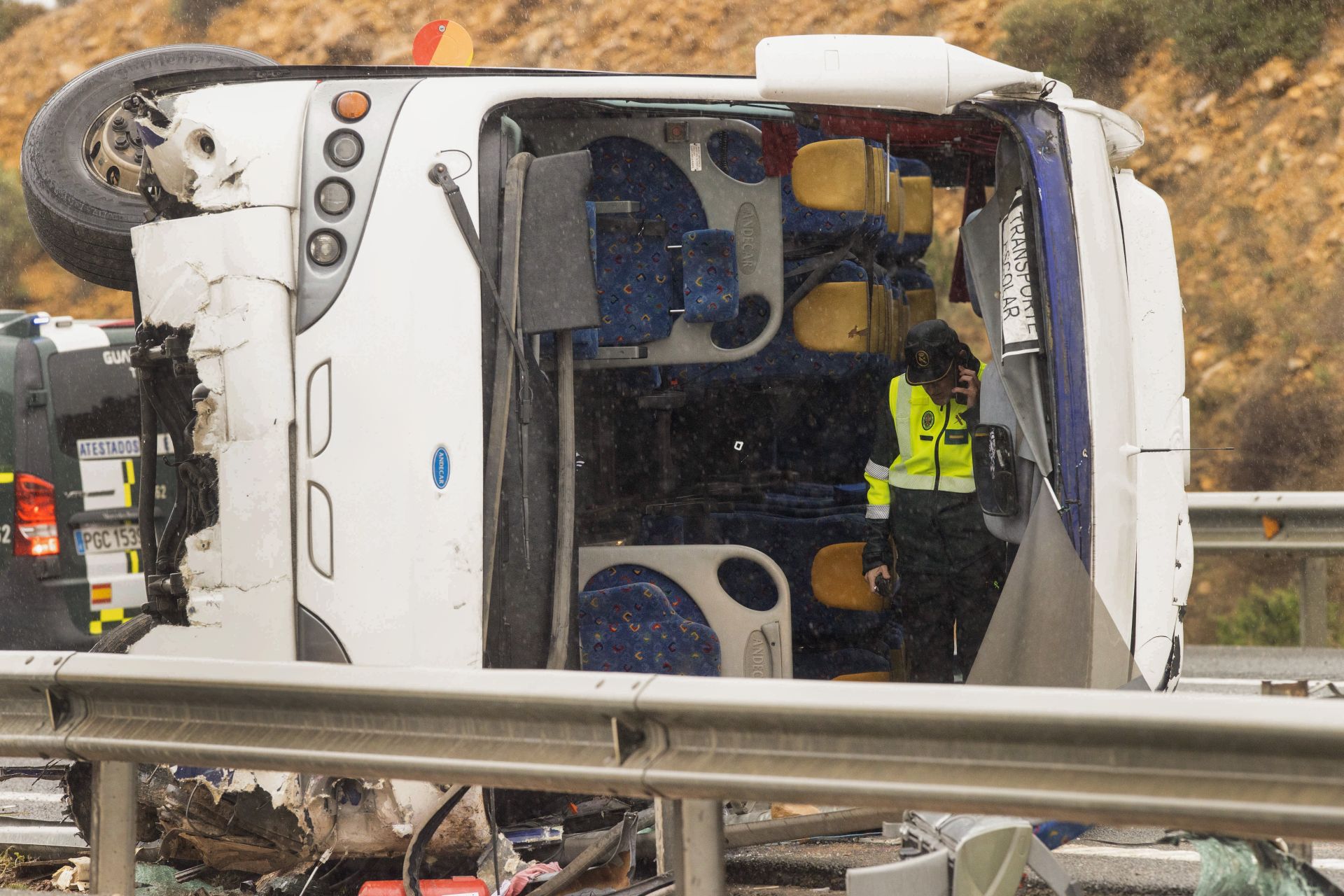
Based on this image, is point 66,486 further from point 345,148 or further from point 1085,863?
point 1085,863

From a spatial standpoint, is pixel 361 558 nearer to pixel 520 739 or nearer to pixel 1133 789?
pixel 520 739

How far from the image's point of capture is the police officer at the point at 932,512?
17.3 ft

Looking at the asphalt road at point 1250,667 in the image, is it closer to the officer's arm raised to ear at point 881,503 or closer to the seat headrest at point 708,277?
the officer's arm raised to ear at point 881,503

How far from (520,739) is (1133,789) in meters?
1.09

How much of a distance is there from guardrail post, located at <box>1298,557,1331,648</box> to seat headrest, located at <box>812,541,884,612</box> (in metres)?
3.07

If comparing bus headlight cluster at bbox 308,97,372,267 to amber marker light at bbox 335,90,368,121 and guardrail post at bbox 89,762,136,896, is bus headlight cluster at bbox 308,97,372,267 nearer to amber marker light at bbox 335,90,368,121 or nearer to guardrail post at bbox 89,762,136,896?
amber marker light at bbox 335,90,368,121

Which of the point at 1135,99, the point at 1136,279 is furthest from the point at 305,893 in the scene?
the point at 1135,99

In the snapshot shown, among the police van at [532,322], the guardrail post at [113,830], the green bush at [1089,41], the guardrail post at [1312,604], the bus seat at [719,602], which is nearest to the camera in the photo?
the guardrail post at [113,830]

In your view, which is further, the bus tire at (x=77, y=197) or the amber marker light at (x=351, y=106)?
the bus tire at (x=77, y=197)

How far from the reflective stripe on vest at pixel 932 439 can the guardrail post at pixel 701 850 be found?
2788mm

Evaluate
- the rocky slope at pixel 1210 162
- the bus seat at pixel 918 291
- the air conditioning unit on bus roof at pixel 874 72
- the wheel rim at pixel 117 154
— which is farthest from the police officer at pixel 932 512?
the rocky slope at pixel 1210 162

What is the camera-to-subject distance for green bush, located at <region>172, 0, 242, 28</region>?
23.8m

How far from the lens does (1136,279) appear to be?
4480 mm

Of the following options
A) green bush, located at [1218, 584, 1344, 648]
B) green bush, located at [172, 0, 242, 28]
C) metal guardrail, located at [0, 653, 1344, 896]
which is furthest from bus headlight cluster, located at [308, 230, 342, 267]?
green bush, located at [172, 0, 242, 28]
